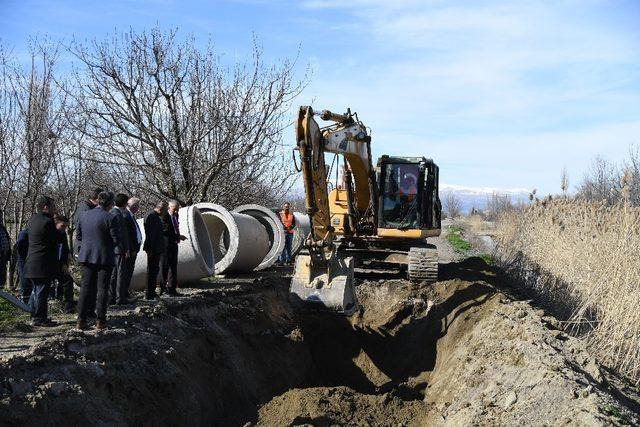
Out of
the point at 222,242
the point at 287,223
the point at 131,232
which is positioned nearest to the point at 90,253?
the point at 131,232

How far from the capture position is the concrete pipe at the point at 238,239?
13547mm

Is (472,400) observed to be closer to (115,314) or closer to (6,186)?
(115,314)

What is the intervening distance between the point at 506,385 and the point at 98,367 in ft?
13.7

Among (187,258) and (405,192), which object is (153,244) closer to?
(187,258)

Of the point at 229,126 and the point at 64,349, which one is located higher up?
the point at 229,126

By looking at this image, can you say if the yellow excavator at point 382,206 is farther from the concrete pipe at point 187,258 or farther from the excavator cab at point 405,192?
the concrete pipe at point 187,258

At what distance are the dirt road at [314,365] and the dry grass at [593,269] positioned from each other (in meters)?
0.61

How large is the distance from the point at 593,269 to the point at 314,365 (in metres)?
4.60

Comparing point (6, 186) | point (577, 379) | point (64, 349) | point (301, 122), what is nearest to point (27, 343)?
point (64, 349)

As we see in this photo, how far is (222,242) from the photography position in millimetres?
→ 16547

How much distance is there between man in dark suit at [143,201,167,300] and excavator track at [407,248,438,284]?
4692 mm

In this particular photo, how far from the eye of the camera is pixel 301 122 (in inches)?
368

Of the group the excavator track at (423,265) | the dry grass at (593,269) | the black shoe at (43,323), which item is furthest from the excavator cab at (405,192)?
the black shoe at (43,323)

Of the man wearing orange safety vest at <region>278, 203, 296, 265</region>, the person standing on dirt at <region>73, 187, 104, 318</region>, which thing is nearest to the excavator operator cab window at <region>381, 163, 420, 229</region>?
the man wearing orange safety vest at <region>278, 203, 296, 265</region>
